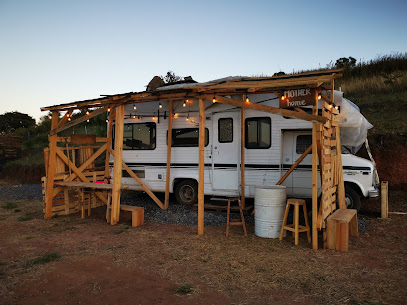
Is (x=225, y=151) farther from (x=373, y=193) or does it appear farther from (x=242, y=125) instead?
(x=373, y=193)

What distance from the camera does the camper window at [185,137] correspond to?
9688 mm

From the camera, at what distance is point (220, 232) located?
7.31 m

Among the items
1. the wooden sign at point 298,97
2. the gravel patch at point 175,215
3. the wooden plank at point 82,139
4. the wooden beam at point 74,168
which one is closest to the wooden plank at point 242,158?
the gravel patch at point 175,215

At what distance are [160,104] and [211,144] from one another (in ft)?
6.26

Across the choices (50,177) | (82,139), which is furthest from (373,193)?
(50,177)

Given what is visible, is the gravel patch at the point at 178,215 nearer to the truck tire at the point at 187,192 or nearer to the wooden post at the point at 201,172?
the truck tire at the point at 187,192

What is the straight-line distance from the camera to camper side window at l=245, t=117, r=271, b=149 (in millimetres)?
8680

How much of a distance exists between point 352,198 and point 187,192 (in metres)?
4.46

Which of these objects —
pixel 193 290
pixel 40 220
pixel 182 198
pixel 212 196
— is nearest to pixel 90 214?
pixel 40 220

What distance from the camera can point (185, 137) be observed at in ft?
32.2

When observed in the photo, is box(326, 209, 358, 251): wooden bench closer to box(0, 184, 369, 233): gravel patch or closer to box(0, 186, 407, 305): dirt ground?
box(0, 186, 407, 305): dirt ground

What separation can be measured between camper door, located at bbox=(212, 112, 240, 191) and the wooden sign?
2442 mm

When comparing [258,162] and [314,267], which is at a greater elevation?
[258,162]

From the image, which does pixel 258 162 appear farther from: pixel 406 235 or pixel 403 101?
pixel 403 101
